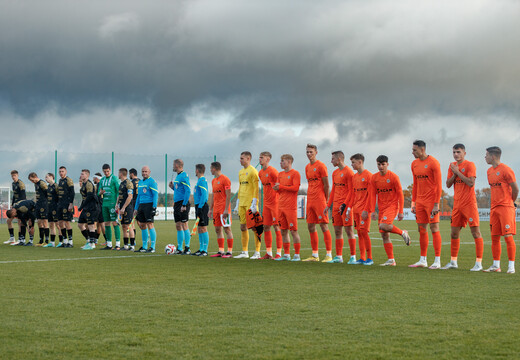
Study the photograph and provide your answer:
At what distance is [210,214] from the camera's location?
13898 millimetres

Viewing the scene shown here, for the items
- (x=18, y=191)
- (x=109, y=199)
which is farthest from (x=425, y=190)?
(x=18, y=191)

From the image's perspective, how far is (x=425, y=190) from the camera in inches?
410

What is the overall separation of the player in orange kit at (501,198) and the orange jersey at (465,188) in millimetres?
289

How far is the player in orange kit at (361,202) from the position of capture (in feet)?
36.6

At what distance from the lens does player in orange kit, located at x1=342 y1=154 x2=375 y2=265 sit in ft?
36.6

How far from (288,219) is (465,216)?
3.47m

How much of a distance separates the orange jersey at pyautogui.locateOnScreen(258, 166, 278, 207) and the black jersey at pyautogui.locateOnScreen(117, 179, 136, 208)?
4.53 meters

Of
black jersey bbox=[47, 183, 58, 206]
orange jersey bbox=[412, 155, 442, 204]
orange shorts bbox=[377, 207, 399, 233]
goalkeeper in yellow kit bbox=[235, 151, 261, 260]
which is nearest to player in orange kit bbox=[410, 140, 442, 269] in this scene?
orange jersey bbox=[412, 155, 442, 204]

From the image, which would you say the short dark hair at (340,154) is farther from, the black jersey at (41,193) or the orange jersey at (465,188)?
the black jersey at (41,193)

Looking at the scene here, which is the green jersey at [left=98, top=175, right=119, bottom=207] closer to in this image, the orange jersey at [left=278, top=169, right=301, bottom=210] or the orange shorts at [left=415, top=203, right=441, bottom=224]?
the orange jersey at [left=278, top=169, right=301, bottom=210]

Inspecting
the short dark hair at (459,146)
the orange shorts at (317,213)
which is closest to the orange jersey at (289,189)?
the orange shorts at (317,213)

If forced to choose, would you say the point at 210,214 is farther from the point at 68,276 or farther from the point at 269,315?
the point at 269,315

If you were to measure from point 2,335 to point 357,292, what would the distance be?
4106mm

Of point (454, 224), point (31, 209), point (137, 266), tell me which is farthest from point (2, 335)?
point (31, 209)
